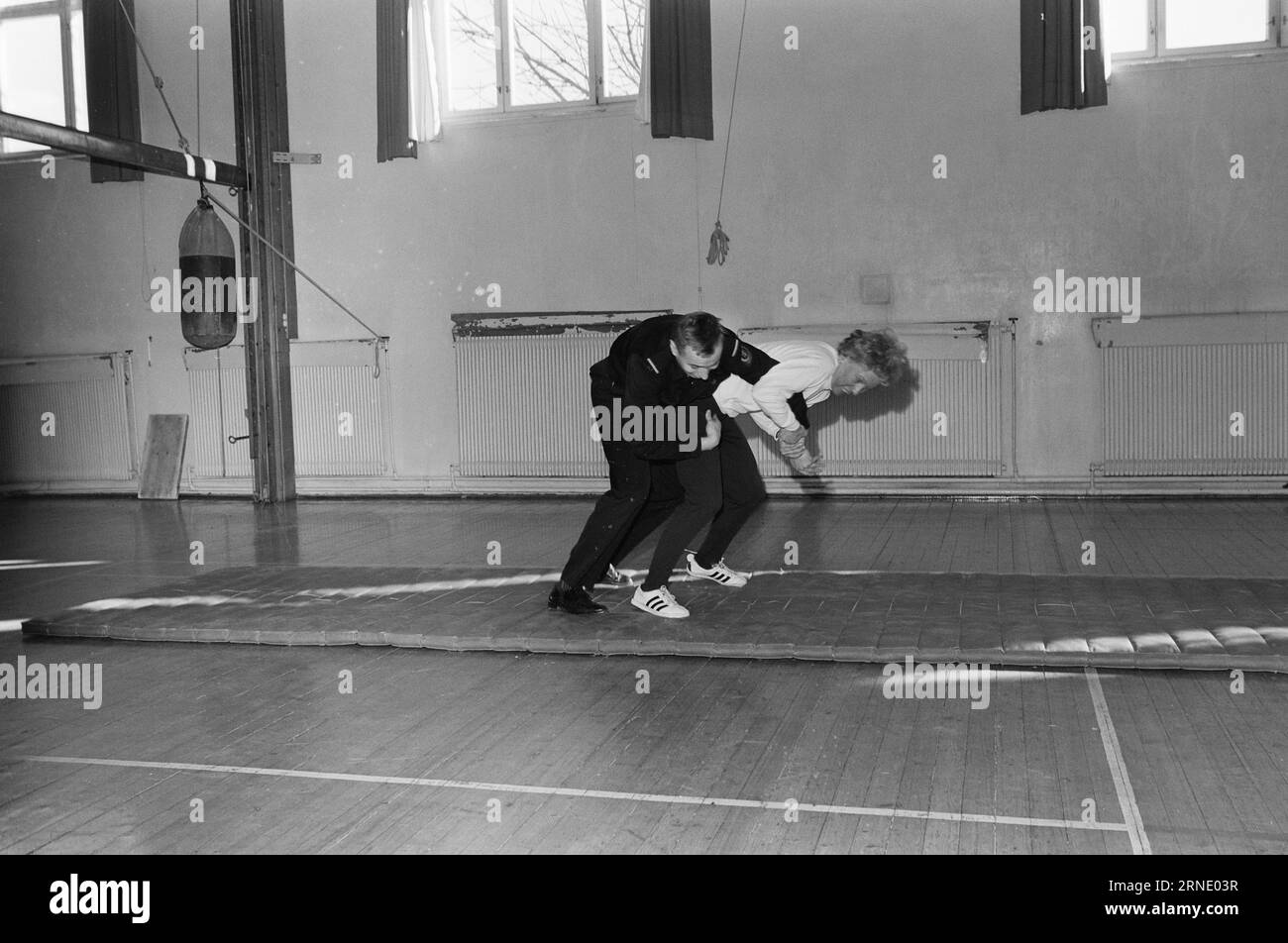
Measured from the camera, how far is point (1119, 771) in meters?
3.14

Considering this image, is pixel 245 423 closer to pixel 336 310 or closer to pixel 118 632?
pixel 336 310

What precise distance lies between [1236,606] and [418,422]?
6.94 m

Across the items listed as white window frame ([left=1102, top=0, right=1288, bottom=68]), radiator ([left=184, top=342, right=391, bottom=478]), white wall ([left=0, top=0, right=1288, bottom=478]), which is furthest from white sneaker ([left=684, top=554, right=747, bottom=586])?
radiator ([left=184, top=342, right=391, bottom=478])

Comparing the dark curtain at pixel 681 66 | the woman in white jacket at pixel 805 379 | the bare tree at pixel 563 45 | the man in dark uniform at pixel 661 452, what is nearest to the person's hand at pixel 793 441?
the woman in white jacket at pixel 805 379

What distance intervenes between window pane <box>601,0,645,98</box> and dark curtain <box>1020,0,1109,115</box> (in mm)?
2858

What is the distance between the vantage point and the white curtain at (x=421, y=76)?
970 centimetres

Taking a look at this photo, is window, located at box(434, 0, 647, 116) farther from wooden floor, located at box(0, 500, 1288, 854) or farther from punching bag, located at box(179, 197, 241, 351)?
wooden floor, located at box(0, 500, 1288, 854)

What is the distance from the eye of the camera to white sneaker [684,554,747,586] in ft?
18.1

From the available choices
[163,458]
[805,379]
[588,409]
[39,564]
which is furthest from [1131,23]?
[163,458]

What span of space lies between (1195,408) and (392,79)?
21.3 ft

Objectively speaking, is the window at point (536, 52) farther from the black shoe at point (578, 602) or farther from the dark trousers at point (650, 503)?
the black shoe at point (578, 602)

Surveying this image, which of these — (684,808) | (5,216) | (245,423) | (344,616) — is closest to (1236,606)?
(684,808)

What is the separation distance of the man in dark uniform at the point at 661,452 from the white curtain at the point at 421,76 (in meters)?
5.46

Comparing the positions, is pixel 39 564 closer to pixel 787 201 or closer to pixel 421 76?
pixel 421 76
